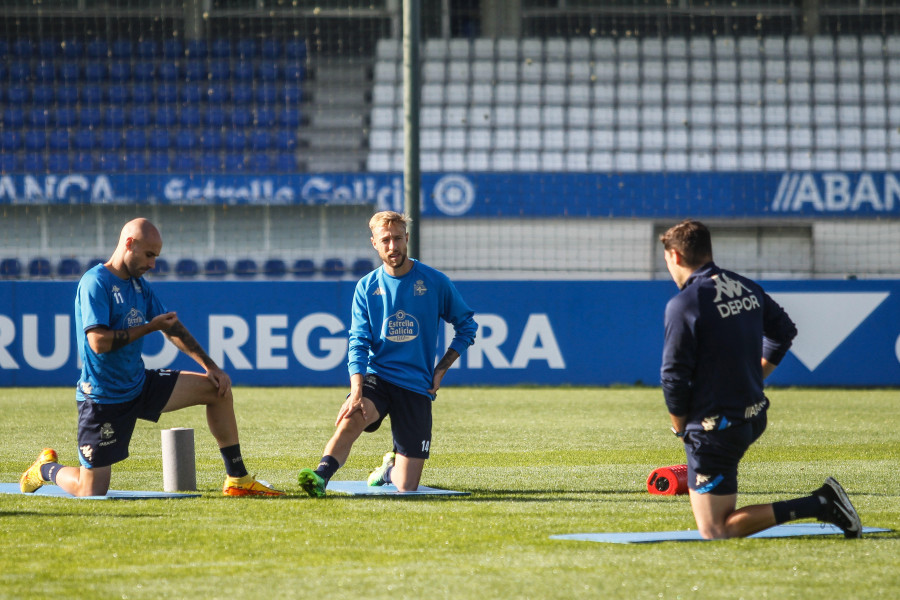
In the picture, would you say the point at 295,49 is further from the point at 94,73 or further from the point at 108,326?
the point at 108,326

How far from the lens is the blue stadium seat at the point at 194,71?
69.7 feet

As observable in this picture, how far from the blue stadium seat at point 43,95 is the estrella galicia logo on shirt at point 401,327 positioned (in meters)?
15.9

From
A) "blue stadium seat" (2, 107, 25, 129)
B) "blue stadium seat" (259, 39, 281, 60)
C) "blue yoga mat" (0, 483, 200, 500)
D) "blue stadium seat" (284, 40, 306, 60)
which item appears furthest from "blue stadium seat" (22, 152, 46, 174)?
"blue yoga mat" (0, 483, 200, 500)

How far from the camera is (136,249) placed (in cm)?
645

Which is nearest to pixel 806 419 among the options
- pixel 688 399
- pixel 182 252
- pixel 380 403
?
pixel 380 403

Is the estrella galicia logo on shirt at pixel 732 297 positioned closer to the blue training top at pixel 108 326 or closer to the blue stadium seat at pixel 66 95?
the blue training top at pixel 108 326

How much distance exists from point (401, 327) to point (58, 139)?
1521cm

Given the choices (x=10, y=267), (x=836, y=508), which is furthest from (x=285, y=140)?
(x=836, y=508)

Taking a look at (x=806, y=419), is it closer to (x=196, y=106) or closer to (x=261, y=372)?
(x=261, y=372)

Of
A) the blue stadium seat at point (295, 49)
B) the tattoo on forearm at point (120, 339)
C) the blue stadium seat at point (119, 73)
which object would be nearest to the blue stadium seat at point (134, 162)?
the blue stadium seat at point (119, 73)

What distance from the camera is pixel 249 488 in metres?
6.58

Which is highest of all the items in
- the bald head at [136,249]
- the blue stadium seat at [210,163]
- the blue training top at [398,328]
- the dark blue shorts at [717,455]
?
the blue stadium seat at [210,163]

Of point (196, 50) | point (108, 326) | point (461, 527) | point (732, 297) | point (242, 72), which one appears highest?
point (196, 50)

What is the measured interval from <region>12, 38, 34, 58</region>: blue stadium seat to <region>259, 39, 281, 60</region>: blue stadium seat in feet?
13.1
